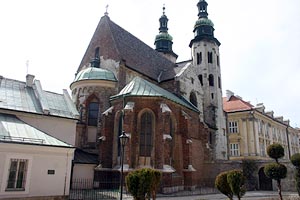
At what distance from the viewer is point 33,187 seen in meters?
14.3

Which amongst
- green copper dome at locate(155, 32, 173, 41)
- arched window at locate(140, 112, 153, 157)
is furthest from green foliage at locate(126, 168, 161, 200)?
green copper dome at locate(155, 32, 173, 41)

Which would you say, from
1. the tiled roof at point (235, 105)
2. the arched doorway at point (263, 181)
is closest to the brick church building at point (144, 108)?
the arched doorway at point (263, 181)

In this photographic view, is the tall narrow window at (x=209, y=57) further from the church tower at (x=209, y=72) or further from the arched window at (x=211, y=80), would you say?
the arched window at (x=211, y=80)

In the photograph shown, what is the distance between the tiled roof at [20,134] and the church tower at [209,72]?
75.5 feet

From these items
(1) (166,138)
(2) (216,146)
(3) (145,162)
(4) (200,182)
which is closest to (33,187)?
(3) (145,162)

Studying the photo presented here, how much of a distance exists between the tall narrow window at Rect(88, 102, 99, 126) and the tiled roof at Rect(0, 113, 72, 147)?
8650 millimetres

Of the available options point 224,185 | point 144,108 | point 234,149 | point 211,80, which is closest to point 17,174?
point 144,108

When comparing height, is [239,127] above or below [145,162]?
above

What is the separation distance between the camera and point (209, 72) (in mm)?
36594

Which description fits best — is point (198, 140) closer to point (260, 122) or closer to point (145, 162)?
point (145, 162)

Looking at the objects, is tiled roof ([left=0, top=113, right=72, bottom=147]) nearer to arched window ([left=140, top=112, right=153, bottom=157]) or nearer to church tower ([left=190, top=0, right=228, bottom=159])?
arched window ([left=140, top=112, right=153, bottom=157])

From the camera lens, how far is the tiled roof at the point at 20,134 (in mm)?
13992

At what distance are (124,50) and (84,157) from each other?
11779 mm

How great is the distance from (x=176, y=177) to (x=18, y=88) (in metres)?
13.9
